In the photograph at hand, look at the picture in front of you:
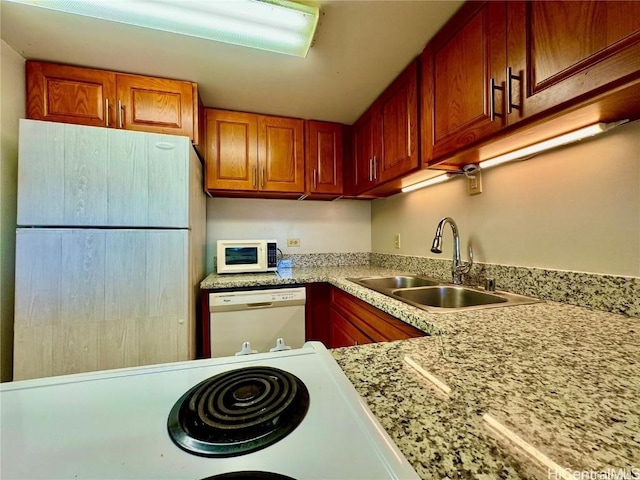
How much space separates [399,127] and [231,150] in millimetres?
1218

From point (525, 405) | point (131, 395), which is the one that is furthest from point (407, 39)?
point (131, 395)

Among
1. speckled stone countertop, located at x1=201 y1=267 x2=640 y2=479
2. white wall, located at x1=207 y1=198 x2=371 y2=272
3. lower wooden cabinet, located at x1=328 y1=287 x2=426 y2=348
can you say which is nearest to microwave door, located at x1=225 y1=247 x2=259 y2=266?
white wall, located at x1=207 y1=198 x2=371 y2=272

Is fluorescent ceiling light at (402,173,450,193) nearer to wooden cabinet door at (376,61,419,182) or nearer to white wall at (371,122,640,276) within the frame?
white wall at (371,122,640,276)

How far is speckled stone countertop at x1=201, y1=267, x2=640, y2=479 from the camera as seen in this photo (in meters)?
0.30


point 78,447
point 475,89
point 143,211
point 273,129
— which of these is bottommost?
point 78,447

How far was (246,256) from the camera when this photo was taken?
2014mm

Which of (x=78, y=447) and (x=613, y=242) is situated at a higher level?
(x=613, y=242)

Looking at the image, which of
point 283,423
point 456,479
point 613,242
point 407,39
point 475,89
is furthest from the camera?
point 407,39

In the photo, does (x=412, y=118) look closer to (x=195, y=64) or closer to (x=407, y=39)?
(x=407, y=39)

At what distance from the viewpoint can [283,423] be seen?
388 millimetres

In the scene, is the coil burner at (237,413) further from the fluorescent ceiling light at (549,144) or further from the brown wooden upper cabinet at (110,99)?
the brown wooden upper cabinet at (110,99)

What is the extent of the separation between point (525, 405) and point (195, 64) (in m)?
1.93

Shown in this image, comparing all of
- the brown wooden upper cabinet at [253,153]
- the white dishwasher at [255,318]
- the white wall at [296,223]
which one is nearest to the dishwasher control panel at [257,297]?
the white dishwasher at [255,318]

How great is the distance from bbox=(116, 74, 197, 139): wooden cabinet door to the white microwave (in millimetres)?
799
